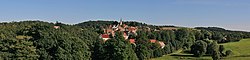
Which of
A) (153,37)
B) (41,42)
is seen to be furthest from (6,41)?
(153,37)

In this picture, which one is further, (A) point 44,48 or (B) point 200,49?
(B) point 200,49

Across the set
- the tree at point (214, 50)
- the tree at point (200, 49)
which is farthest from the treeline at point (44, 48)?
the tree at point (200, 49)

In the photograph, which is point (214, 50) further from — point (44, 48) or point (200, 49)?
point (44, 48)

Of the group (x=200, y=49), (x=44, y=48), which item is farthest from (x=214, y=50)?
(x=44, y=48)

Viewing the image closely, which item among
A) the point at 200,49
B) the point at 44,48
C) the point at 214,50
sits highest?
the point at 44,48

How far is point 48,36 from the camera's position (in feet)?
233

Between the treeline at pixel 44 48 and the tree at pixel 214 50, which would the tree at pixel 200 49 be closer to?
the tree at pixel 214 50

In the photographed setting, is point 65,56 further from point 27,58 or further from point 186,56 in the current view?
point 186,56

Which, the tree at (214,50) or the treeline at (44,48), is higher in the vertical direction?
the treeline at (44,48)

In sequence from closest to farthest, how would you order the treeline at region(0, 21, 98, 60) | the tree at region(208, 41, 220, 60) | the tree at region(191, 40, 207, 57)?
the treeline at region(0, 21, 98, 60)
the tree at region(208, 41, 220, 60)
the tree at region(191, 40, 207, 57)

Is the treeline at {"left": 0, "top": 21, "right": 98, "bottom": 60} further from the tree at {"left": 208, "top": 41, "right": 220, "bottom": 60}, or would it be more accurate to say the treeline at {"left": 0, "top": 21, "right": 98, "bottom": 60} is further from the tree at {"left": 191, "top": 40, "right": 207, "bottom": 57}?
the tree at {"left": 191, "top": 40, "right": 207, "bottom": 57}

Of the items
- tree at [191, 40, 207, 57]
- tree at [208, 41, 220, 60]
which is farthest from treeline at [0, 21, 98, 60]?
tree at [191, 40, 207, 57]

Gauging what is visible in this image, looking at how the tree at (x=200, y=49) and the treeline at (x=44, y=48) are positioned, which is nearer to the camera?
the treeline at (x=44, y=48)

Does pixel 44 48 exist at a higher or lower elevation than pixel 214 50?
higher
